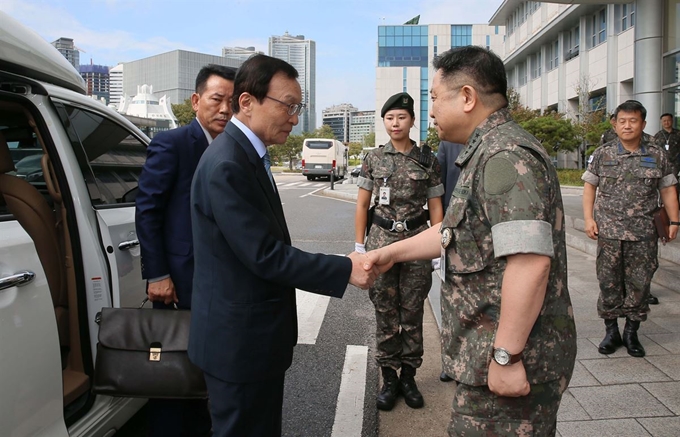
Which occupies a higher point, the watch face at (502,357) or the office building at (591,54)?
the office building at (591,54)

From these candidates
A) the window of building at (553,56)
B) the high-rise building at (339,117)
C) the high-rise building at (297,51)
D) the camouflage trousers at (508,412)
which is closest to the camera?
the camouflage trousers at (508,412)

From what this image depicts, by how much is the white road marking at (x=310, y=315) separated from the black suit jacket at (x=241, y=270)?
2.85 meters

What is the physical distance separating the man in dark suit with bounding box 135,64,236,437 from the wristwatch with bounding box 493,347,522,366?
66.1 inches

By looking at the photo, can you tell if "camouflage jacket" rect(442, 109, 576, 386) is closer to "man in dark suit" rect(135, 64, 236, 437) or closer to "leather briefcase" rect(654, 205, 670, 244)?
"man in dark suit" rect(135, 64, 236, 437)

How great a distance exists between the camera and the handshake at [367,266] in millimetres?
2125

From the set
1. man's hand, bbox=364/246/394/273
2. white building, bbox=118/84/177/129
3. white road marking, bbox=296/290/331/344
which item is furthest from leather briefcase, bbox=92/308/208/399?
white building, bbox=118/84/177/129

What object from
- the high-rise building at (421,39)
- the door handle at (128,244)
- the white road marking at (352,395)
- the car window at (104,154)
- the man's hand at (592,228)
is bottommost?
the white road marking at (352,395)

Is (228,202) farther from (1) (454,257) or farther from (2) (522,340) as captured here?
(2) (522,340)

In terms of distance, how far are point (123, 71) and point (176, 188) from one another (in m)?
116

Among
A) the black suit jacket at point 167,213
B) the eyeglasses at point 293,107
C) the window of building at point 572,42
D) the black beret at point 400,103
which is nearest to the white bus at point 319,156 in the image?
the window of building at point 572,42

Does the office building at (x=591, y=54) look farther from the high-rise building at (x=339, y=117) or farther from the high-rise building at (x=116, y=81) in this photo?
the high-rise building at (x=339, y=117)

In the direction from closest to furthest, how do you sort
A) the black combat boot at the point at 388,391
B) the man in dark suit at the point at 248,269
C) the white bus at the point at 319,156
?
1. the man in dark suit at the point at 248,269
2. the black combat boot at the point at 388,391
3. the white bus at the point at 319,156

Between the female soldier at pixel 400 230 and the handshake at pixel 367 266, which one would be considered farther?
the female soldier at pixel 400 230

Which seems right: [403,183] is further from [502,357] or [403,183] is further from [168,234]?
[502,357]
